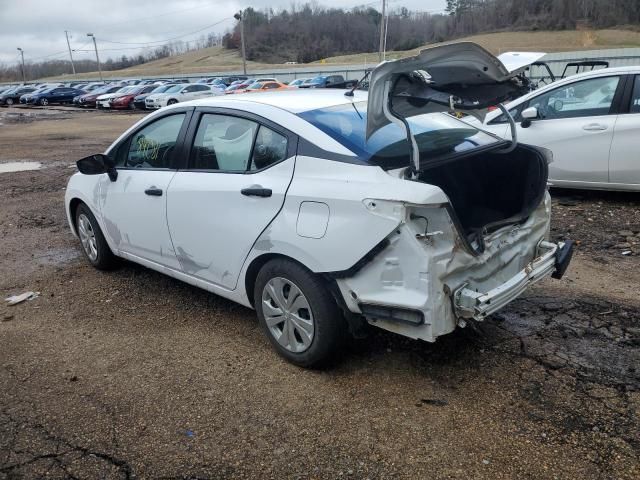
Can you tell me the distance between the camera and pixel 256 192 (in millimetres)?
3275

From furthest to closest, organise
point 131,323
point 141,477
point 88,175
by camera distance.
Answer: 1. point 88,175
2. point 131,323
3. point 141,477

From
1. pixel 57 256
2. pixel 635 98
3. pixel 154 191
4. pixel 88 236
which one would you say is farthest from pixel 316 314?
pixel 635 98

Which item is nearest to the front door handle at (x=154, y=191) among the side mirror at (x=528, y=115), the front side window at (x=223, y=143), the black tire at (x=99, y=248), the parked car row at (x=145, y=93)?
the front side window at (x=223, y=143)

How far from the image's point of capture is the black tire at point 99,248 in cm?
493

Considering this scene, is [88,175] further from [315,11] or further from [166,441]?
[315,11]

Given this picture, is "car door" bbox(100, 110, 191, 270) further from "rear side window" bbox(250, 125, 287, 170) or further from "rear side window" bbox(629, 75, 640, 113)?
"rear side window" bbox(629, 75, 640, 113)

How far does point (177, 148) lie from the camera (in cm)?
398

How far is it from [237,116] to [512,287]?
Answer: 2051mm

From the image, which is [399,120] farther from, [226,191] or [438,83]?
[226,191]

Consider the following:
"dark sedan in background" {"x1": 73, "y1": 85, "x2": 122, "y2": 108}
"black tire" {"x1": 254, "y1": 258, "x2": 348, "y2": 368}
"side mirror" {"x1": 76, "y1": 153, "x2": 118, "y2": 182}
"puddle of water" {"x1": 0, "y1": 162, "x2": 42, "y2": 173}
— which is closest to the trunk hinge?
"black tire" {"x1": 254, "y1": 258, "x2": 348, "y2": 368}

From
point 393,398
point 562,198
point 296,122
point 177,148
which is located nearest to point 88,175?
point 177,148

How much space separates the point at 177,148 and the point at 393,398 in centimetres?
235

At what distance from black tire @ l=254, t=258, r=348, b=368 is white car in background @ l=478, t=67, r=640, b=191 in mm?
4023

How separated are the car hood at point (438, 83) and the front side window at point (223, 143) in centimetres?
97
